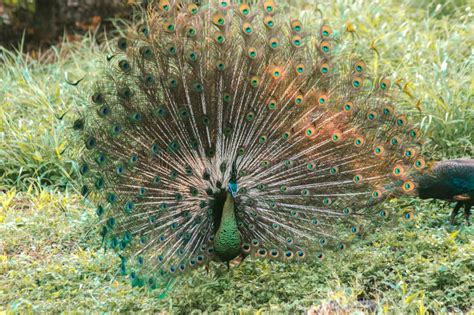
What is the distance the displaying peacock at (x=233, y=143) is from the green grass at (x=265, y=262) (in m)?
0.28

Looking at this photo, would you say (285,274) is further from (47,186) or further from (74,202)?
(47,186)

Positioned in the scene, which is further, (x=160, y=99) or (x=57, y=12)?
(x=57, y=12)

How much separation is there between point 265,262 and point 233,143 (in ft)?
3.58

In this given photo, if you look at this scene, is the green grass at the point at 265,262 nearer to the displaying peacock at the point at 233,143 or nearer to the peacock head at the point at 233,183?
the displaying peacock at the point at 233,143

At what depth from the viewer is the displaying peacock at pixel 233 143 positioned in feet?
18.8

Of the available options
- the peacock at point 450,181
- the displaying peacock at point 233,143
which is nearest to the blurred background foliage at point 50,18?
the displaying peacock at point 233,143

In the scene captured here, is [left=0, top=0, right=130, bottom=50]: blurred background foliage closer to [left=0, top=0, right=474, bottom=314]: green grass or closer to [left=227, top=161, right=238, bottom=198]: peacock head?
[left=0, top=0, right=474, bottom=314]: green grass

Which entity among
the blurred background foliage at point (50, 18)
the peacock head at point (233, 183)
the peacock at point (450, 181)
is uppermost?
the blurred background foliage at point (50, 18)

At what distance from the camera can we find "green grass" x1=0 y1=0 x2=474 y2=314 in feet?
18.4

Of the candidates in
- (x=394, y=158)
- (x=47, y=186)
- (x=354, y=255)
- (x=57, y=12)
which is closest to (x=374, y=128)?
(x=394, y=158)

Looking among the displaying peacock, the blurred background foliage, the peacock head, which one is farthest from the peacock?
the blurred background foliage

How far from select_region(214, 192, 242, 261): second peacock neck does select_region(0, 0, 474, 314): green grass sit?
0.95ft

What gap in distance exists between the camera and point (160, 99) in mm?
5805

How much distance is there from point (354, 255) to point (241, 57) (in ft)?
6.01
